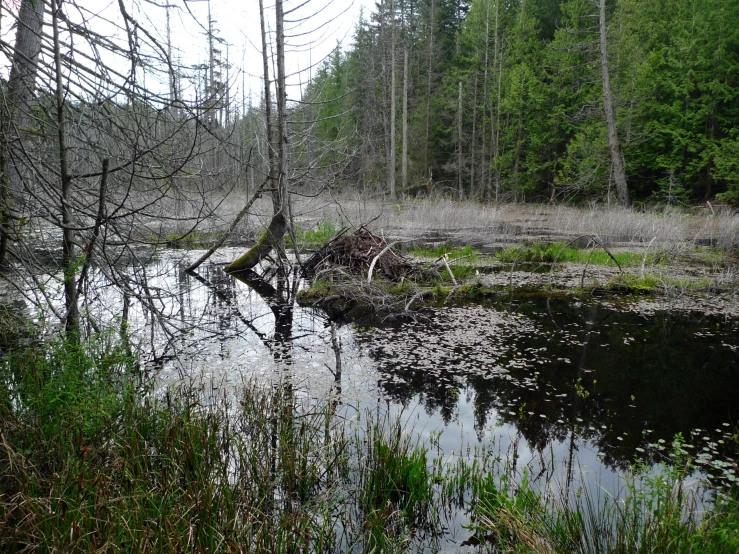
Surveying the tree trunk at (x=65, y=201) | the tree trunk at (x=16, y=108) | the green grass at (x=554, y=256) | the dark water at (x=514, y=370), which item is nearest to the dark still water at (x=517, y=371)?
the dark water at (x=514, y=370)

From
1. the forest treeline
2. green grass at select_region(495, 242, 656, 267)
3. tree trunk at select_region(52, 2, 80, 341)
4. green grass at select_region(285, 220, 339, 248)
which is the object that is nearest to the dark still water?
tree trunk at select_region(52, 2, 80, 341)

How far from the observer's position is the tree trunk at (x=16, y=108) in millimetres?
2902

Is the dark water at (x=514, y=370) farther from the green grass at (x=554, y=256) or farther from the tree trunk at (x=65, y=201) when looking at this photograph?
the green grass at (x=554, y=256)

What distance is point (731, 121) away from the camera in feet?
68.3

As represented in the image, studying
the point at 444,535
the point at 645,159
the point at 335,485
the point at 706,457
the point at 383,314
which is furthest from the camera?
the point at 645,159

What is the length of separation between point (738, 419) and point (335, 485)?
10.9 ft

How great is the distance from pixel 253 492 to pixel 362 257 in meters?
5.94

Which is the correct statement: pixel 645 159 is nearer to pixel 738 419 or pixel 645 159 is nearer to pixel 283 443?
pixel 738 419

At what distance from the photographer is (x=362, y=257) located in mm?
8539

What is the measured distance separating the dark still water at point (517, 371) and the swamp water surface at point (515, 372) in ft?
0.05

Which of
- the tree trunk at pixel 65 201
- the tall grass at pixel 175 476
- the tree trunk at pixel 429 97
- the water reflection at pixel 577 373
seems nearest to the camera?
the tall grass at pixel 175 476

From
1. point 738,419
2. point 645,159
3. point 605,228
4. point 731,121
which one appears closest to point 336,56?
point 645,159

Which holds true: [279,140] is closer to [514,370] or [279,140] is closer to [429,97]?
[514,370]

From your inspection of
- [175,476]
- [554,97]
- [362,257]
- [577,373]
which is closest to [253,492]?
[175,476]
